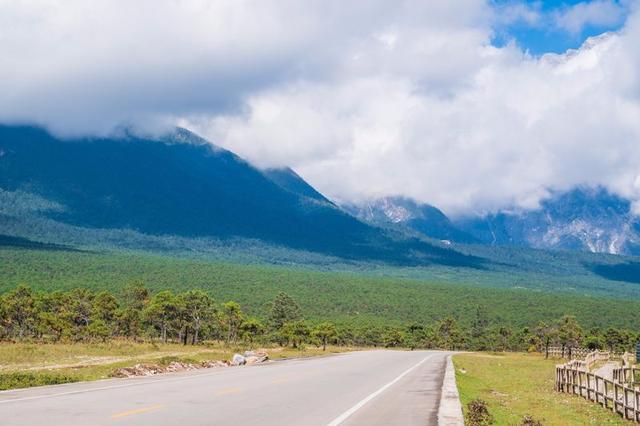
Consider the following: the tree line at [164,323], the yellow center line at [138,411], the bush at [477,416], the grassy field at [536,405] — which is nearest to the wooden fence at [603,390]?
the grassy field at [536,405]

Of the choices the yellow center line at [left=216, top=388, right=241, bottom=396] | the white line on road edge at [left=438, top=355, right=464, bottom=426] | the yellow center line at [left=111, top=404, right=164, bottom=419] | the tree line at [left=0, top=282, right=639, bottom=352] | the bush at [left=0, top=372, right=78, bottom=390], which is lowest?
the tree line at [left=0, top=282, right=639, bottom=352]

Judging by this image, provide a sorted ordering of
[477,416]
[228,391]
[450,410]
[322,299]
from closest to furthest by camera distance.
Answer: [450,410] → [477,416] → [228,391] → [322,299]

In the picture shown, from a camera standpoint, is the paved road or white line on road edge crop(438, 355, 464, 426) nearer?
the paved road

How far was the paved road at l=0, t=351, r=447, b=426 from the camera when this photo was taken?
1457cm

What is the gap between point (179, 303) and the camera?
86.9 m

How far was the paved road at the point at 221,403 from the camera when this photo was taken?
14.6 metres

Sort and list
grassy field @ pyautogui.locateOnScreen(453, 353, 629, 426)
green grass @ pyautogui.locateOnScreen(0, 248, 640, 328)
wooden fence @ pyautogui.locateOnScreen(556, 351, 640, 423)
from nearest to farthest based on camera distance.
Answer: grassy field @ pyautogui.locateOnScreen(453, 353, 629, 426) < wooden fence @ pyautogui.locateOnScreen(556, 351, 640, 423) < green grass @ pyautogui.locateOnScreen(0, 248, 640, 328)

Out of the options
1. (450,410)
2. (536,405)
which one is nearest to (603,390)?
(536,405)

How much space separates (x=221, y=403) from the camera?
17.9 m

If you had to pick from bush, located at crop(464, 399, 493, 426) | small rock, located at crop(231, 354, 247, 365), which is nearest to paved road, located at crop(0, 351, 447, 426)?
bush, located at crop(464, 399, 493, 426)

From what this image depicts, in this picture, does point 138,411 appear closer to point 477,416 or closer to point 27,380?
point 477,416

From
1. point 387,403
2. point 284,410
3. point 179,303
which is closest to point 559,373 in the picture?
point 387,403

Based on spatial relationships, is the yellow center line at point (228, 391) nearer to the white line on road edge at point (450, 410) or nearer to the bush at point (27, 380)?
the bush at point (27, 380)

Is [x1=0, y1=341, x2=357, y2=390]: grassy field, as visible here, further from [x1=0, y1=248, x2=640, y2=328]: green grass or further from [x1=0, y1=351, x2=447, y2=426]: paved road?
[x1=0, y1=248, x2=640, y2=328]: green grass
